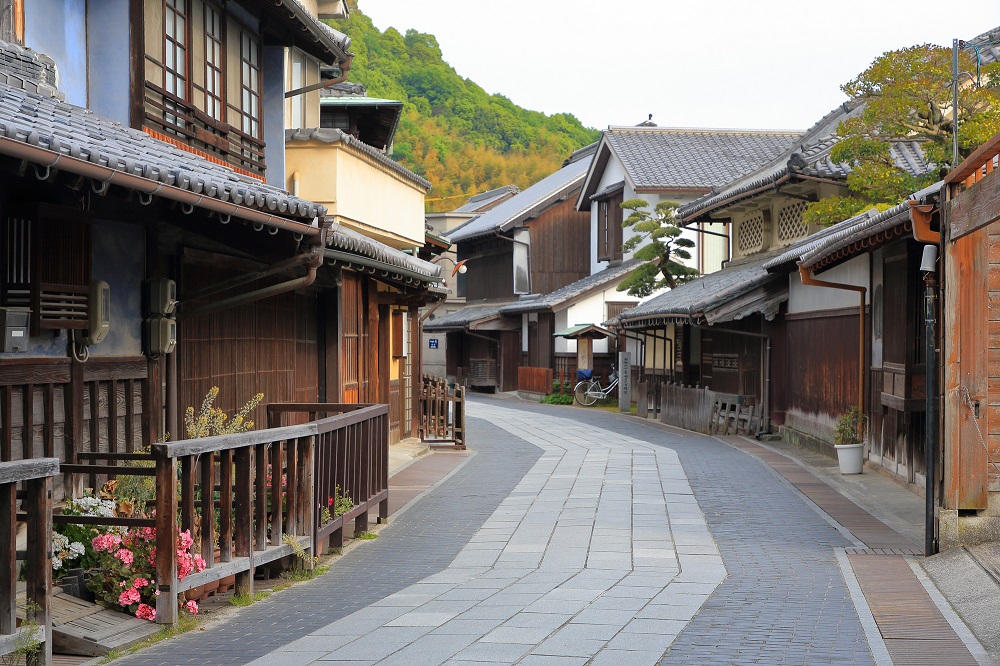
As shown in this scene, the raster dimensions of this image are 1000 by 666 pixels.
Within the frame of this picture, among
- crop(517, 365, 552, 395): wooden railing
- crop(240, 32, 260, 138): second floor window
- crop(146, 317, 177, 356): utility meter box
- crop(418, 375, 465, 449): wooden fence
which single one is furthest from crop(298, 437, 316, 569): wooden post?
crop(517, 365, 552, 395): wooden railing

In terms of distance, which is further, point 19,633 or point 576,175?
point 576,175

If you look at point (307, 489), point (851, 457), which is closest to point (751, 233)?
point (851, 457)

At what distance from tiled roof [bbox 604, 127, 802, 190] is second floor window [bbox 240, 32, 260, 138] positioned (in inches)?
932

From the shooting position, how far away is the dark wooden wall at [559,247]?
4484 centimetres

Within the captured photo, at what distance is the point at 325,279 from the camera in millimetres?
14484

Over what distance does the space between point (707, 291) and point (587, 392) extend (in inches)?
451

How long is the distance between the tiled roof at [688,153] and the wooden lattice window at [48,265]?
28.9 metres

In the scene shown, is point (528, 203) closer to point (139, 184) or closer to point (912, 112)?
point (912, 112)

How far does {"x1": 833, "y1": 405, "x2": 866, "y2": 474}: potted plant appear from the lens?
1534 cm

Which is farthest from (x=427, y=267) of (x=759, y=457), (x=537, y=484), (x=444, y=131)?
(x=444, y=131)

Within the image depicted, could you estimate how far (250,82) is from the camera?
1312cm

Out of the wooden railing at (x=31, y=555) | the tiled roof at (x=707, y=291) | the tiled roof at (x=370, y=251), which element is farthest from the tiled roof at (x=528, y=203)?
the wooden railing at (x=31, y=555)

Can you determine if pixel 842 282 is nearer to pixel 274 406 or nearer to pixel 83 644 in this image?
pixel 274 406

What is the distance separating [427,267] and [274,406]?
23.8ft
